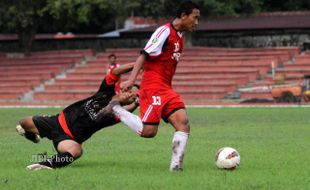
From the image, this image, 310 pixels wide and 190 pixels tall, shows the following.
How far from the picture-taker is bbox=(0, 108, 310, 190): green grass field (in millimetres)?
9430

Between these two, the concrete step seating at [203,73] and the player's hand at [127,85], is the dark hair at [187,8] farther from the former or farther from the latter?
the concrete step seating at [203,73]

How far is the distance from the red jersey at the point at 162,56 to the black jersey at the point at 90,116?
767mm

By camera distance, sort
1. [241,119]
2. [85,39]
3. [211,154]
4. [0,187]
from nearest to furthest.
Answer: [0,187] → [211,154] → [241,119] → [85,39]

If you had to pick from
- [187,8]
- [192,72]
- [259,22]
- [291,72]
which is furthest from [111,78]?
→ [259,22]

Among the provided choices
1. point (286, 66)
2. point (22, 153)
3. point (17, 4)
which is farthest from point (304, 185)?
point (17, 4)

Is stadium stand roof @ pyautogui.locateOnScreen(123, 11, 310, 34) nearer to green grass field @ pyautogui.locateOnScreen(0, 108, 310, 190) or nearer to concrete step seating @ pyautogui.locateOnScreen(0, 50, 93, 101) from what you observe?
concrete step seating @ pyautogui.locateOnScreen(0, 50, 93, 101)

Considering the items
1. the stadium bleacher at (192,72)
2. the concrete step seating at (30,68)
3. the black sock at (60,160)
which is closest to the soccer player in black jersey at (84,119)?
the black sock at (60,160)

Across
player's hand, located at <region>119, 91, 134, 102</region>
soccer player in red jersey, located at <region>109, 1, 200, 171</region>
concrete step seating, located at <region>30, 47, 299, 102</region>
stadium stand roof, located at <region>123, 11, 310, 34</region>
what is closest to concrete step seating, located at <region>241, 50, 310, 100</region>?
concrete step seating, located at <region>30, 47, 299, 102</region>

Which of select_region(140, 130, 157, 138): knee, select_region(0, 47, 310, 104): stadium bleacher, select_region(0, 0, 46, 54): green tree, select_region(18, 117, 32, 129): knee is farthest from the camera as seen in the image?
select_region(0, 0, 46, 54): green tree

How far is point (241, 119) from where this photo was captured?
80.0ft

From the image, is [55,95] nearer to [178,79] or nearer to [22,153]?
[178,79]

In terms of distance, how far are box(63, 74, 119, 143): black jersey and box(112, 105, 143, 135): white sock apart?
268mm

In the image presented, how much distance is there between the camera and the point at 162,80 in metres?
11.1

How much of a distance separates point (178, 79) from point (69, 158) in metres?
34.6
